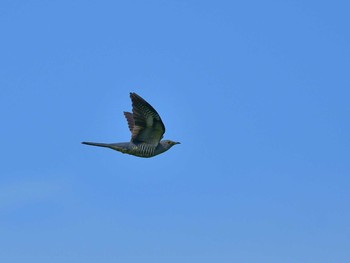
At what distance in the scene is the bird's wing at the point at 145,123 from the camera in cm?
2572

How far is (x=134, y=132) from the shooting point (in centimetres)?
→ 2703

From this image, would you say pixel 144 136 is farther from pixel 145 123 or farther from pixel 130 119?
pixel 130 119

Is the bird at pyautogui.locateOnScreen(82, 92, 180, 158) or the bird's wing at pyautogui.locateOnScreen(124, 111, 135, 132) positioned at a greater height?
the bird's wing at pyautogui.locateOnScreen(124, 111, 135, 132)

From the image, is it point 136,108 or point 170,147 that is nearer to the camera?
point 136,108

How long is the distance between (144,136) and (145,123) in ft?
2.19

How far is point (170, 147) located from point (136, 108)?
2.70 metres

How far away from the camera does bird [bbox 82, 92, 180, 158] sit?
85.6 ft

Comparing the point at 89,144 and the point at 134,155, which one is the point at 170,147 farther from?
the point at 89,144

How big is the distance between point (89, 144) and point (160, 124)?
2.37m

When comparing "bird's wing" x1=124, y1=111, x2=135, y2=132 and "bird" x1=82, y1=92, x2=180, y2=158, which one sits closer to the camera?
"bird" x1=82, y1=92, x2=180, y2=158

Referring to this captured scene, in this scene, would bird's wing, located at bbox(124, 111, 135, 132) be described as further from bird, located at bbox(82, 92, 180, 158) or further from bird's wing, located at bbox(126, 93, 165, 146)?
bird's wing, located at bbox(126, 93, 165, 146)

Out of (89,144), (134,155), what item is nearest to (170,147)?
(134,155)

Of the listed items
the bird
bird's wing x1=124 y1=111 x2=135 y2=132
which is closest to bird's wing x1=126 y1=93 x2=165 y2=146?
the bird

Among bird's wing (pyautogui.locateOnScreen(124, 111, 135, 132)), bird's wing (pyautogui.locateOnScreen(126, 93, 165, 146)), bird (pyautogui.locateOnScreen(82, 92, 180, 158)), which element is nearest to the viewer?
bird's wing (pyautogui.locateOnScreen(126, 93, 165, 146))
